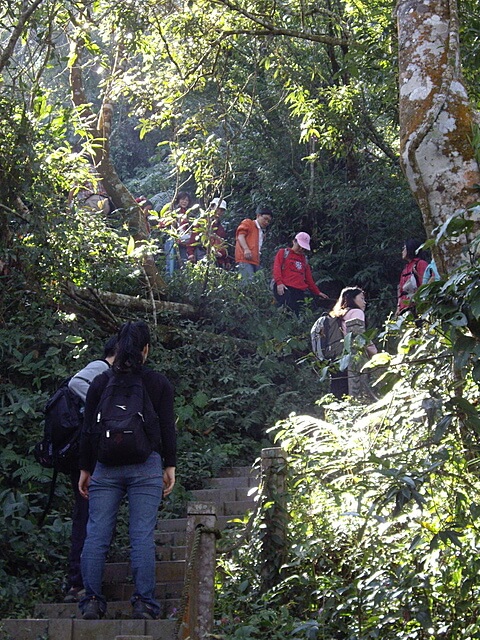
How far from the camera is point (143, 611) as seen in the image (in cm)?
585

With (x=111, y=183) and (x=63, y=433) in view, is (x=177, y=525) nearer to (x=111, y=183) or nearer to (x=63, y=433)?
(x=63, y=433)

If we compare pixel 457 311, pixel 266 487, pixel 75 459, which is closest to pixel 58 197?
pixel 75 459

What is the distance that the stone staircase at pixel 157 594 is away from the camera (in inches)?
224

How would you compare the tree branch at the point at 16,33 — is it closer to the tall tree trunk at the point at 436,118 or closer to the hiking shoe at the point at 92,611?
the tall tree trunk at the point at 436,118

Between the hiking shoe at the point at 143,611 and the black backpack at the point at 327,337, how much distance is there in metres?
5.20

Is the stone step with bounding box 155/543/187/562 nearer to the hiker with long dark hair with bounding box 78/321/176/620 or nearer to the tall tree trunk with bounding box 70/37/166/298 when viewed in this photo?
the hiker with long dark hair with bounding box 78/321/176/620

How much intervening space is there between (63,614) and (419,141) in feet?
12.7

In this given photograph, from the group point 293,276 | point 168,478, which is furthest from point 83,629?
point 293,276

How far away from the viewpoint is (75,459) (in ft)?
22.0

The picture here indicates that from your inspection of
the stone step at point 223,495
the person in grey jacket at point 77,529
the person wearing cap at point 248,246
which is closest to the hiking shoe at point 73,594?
the person in grey jacket at point 77,529

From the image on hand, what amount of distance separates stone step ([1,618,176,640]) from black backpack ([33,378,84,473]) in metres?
1.16

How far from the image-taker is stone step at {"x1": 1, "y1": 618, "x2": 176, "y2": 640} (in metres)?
5.64

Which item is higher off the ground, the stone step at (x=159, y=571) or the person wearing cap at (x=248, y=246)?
the person wearing cap at (x=248, y=246)

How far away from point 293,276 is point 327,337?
3317 mm
